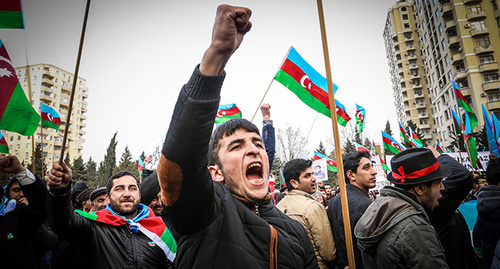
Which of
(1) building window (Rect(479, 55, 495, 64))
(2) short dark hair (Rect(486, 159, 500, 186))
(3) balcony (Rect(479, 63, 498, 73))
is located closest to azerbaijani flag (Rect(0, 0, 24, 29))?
(2) short dark hair (Rect(486, 159, 500, 186))

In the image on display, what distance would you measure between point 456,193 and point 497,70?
44.6 m

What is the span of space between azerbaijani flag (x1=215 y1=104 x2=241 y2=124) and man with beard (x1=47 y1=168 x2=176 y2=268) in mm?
4379

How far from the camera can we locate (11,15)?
8.27 ft

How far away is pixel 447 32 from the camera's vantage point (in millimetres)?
39000

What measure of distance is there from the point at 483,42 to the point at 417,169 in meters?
47.2

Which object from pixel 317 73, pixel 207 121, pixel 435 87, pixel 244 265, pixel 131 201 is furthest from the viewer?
pixel 435 87

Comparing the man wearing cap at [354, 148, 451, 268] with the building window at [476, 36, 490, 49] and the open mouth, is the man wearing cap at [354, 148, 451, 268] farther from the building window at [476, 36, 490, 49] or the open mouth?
the building window at [476, 36, 490, 49]

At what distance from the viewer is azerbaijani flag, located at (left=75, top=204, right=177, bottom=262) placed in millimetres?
2936

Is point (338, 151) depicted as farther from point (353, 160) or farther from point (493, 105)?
point (493, 105)

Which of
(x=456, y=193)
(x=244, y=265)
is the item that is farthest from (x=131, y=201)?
(x=456, y=193)

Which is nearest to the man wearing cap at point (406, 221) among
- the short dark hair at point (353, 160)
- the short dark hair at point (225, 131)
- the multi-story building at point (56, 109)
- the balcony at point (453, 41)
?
the short dark hair at point (353, 160)

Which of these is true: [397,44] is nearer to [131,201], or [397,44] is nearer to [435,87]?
Answer: [435,87]

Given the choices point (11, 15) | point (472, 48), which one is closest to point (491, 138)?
point (11, 15)

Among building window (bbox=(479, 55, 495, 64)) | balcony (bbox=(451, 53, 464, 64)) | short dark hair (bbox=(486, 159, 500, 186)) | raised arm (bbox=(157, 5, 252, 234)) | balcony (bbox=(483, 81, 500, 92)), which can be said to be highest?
balcony (bbox=(451, 53, 464, 64))
